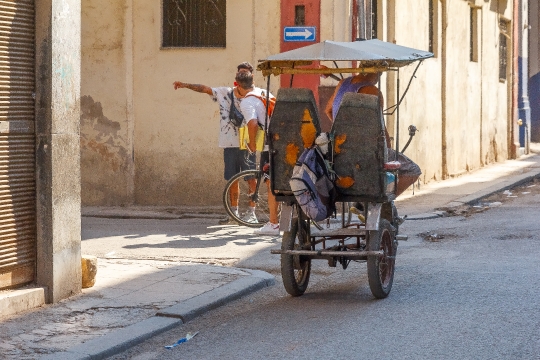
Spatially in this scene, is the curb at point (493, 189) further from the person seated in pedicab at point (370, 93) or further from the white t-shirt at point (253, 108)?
the person seated in pedicab at point (370, 93)

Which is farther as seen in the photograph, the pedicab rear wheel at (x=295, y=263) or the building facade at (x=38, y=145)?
the pedicab rear wheel at (x=295, y=263)

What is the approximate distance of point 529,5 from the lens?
30.2 metres

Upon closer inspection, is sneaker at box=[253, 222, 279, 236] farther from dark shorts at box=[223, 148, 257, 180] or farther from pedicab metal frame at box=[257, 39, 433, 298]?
pedicab metal frame at box=[257, 39, 433, 298]

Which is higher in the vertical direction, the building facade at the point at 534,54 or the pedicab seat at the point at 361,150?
the building facade at the point at 534,54

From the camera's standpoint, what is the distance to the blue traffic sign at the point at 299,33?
14.0 metres

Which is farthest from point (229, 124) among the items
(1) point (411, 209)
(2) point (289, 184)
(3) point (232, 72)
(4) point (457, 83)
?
(4) point (457, 83)

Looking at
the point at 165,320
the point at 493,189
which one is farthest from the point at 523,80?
the point at 165,320

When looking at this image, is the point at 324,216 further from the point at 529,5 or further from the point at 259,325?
the point at 529,5

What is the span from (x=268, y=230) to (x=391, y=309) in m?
4.52

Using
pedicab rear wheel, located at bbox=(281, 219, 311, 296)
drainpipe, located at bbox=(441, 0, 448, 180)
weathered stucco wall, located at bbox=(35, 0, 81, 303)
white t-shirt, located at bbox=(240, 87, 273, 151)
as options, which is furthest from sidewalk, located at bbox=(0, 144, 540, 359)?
drainpipe, located at bbox=(441, 0, 448, 180)

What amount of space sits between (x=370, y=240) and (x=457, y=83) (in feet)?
45.4

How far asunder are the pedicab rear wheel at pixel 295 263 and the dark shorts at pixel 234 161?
14.7 feet

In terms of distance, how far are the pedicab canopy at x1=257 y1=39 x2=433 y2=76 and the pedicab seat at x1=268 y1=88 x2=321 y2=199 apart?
47 centimetres

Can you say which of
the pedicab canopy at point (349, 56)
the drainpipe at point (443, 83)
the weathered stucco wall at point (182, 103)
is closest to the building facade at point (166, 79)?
the weathered stucco wall at point (182, 103)
